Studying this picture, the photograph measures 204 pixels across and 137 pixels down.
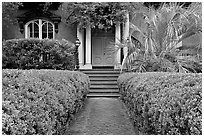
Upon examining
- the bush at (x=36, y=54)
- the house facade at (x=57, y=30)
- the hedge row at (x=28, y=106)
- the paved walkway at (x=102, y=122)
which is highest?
the house facade at (x=57, y=30)

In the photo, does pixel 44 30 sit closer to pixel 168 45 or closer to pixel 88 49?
pixel 88 49

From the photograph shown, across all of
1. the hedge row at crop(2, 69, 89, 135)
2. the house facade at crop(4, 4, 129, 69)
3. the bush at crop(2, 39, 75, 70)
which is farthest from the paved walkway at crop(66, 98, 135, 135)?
the house facade at crop(4, 4, 129, 69)

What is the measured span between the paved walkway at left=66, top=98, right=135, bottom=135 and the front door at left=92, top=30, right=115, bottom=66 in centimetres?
710

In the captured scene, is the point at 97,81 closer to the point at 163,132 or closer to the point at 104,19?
the point at 104,19

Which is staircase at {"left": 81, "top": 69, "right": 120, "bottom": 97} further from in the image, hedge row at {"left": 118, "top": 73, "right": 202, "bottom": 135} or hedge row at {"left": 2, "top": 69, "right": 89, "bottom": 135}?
hedge row at {"left": 118, "top": 73, "right": 202, "bottom": 135}

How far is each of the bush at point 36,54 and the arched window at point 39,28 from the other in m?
4.21

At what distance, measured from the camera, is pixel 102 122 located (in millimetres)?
6227

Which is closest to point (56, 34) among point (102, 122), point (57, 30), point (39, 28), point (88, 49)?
point (57, 30)

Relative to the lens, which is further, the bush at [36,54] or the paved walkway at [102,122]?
the bush at [36,54]

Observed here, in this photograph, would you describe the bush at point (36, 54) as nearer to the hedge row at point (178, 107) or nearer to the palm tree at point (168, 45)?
the palm tree at point (168, 45)

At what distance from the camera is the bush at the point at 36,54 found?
10.6 m

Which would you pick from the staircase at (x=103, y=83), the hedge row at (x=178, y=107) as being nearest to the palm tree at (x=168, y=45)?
the staircase at (x=103, y=83)

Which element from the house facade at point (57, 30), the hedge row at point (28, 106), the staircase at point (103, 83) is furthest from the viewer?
the house facade at point (57, 30)

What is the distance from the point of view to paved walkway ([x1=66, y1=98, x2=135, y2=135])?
Result: 5430 millimetres
